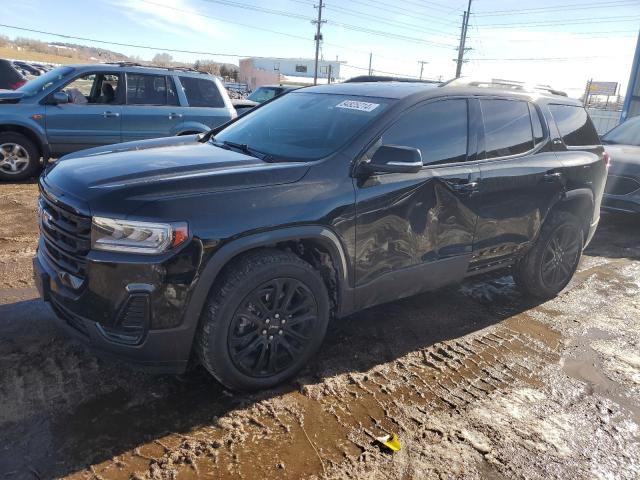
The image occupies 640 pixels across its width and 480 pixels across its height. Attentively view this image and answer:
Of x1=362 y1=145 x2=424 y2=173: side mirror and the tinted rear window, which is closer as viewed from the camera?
x1=362 y1=145 x2=424 y2=173: side mirror

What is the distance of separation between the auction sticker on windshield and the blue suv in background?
220 inches

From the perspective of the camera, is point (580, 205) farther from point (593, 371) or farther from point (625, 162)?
point (625, 162)

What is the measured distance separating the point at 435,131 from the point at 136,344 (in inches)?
95.3

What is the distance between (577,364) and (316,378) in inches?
75.5

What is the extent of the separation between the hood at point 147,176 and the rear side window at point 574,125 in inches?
111

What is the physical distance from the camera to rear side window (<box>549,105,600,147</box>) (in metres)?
4.52

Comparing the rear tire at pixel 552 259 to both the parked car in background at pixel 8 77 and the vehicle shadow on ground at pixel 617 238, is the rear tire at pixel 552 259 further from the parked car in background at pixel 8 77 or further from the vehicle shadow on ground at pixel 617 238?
the parked car in background at pixel 8 77

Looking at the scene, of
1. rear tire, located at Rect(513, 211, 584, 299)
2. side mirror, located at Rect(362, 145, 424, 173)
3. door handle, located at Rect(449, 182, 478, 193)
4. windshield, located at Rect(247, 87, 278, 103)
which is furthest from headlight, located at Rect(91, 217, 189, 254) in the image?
windshield, located at Rect(247, 87, 278, 103)

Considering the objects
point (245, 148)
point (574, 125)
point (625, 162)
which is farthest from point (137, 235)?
point (625, 162)

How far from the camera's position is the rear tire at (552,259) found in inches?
174

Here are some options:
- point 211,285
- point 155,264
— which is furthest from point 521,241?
point 155,264

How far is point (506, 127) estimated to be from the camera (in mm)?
4031

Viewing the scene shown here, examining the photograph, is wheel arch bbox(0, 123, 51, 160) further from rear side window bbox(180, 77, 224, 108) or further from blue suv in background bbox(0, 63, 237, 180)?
rear side window bbox(180, 77, 224, 108)

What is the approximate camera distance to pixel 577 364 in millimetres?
3566
